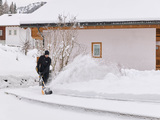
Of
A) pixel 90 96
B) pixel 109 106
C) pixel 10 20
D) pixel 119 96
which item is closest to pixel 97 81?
pixel 90 96

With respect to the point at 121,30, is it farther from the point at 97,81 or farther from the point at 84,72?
the point at 97,81

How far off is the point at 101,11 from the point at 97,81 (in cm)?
515

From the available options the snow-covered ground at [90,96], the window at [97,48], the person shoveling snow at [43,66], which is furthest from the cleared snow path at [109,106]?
the window at [97,48]

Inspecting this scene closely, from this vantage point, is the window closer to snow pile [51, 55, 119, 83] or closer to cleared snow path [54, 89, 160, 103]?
snow pile [51, 55, 119, 83]

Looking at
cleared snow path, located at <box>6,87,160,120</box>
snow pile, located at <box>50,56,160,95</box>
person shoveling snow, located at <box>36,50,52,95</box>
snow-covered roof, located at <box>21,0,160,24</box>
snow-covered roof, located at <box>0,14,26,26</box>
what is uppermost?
snow-covered roof, located at <box>0,14,26,26</box>

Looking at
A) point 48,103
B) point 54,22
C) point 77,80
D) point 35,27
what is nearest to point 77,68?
point 77,80

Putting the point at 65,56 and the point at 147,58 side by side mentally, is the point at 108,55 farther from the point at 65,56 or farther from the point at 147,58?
the point at 65,56

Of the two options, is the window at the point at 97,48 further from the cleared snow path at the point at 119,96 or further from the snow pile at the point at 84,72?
the cleared snow path at the point at 119,96

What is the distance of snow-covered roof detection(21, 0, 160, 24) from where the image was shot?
11.2 metres

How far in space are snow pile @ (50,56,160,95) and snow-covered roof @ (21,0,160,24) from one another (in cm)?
282

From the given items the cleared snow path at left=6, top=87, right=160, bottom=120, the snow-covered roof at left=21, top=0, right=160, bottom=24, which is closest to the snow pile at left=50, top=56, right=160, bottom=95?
the cleared snow path at left=6, top=87, right=160, bottom=120

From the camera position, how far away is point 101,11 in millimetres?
12367

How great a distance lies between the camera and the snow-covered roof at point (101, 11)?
1120cm

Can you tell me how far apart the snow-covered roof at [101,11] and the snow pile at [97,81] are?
9.25 ft
